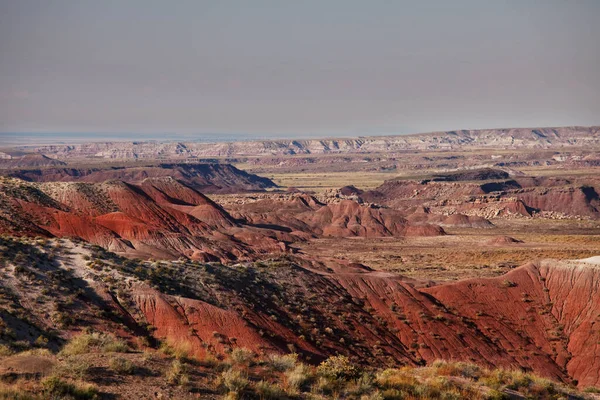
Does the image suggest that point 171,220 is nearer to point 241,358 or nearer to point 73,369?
point 241,358

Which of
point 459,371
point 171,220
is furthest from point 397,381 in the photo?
point 171,220

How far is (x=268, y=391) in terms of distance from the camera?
13.8 meters

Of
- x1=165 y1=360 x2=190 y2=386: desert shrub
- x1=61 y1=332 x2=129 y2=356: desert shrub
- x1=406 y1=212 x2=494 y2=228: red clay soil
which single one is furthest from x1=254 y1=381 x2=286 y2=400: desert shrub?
x1=406 y1=212 x2=494 y2=228: red clay soil

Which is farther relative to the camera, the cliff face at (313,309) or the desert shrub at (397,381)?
the cliff face at (313,309)

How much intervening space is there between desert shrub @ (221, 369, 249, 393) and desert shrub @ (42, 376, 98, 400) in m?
3.09

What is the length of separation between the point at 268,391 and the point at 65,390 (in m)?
4.72

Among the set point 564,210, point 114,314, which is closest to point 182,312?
point 114,314

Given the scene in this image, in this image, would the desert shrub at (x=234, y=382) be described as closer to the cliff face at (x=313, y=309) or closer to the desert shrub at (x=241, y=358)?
the desert shrub at (x=241, y=358)

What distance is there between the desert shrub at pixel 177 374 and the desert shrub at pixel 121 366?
916 millimetres

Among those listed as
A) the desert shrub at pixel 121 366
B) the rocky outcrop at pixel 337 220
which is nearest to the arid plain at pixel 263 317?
the desert shrub at pixel 121 366

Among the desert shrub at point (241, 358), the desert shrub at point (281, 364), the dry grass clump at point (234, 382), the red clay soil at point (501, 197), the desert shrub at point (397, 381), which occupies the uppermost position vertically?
the dry grass clump at point (234, 382)

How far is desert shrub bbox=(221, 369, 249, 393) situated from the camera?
13.6 metres

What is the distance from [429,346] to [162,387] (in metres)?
25.8

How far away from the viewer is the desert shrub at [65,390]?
12.0m
